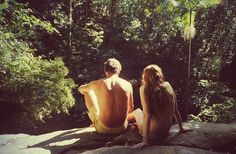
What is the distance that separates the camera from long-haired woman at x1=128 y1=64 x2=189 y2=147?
534 cm

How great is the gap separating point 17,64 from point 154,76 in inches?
214

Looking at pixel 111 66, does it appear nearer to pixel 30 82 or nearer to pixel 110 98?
pixel 110 98

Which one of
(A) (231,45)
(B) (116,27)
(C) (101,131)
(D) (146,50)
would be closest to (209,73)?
(A) (231,45)

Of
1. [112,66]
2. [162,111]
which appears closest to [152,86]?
[162,111]

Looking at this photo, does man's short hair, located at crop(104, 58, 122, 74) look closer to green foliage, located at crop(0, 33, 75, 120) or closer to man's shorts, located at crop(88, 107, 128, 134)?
man's shorts, located at crop(88, 107, 128, 134)

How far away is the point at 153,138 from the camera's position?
5582mm

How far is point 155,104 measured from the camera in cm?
540

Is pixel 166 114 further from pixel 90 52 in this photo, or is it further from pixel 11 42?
pixel 90 52

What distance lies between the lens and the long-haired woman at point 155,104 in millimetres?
5336

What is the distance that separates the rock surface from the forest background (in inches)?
296

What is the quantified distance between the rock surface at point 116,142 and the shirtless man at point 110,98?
0.17 meters

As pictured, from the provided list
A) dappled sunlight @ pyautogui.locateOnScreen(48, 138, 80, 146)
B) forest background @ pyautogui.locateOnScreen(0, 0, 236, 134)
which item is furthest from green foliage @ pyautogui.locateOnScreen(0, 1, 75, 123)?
dappled sunlight @ pyautogui.locateOnScreen(48, 138, 80, 146)

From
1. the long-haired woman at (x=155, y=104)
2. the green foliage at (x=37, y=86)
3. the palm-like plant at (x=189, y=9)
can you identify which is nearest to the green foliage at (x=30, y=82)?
the green foliage at (x=37, y=86)

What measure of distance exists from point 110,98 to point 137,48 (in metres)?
17.3
